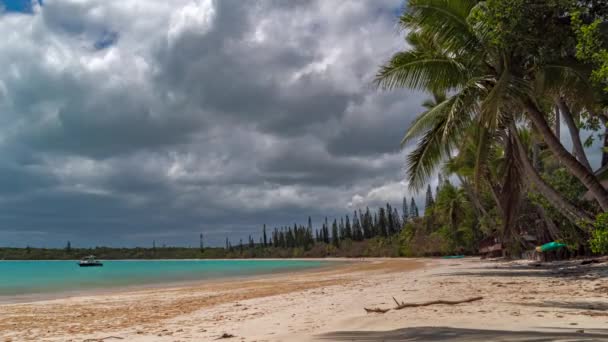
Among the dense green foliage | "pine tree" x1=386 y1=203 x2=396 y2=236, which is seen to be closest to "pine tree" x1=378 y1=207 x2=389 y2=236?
"pine tree" x1=386 y1=203 x2=396 y2=236

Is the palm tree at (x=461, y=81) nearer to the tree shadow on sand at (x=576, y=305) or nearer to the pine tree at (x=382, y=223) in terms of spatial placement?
the tree shadow on sand at (x=576, y=305)

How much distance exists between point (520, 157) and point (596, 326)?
8.04m

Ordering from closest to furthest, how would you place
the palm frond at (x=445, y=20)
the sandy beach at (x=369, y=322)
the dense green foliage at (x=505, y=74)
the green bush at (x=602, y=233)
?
1. the sandy beach at (x=369, y=322)
2. the green bush at (x=602, y=233)
3. the dense green foliage at (x=505, y=74)
4. the palm frond at (x=445, y=20)

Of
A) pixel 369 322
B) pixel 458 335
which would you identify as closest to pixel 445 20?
pixel 369 322

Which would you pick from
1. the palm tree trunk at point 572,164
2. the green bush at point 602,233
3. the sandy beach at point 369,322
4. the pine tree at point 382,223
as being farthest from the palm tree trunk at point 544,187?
the pine tree at point 382,223

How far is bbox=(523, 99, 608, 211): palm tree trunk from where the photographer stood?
25.1 feet

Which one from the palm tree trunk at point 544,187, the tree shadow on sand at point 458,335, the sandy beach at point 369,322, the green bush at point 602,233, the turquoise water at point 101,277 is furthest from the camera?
the turquoise water at point 101,277

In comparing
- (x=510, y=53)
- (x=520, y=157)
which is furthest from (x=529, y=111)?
(x=520, y=157)

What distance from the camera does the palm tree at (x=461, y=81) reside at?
8055mm

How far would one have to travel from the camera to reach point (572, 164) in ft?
26.3

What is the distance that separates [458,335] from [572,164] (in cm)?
509

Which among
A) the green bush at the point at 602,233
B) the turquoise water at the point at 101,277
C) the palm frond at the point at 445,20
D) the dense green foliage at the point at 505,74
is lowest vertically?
the turquoise water at the point at 101,277

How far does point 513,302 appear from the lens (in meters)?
7.62

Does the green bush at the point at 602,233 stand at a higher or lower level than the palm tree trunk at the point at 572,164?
lower
